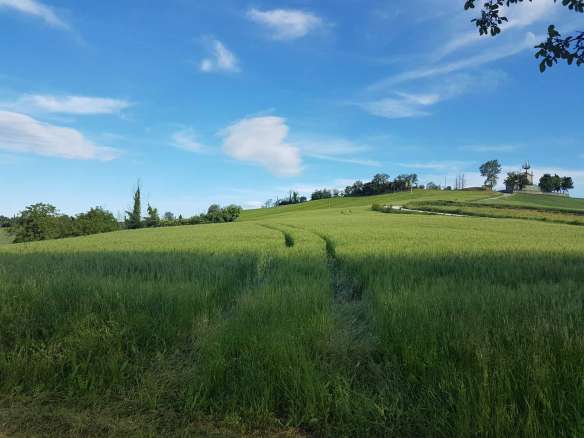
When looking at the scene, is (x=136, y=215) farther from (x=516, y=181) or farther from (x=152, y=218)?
(x=516, y=181)

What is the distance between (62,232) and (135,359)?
91.2 m

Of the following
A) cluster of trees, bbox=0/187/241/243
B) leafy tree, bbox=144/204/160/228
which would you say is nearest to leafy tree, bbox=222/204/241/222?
cluster of trees, bbox=0/187/241/243

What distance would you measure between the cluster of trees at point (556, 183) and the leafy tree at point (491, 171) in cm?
2711

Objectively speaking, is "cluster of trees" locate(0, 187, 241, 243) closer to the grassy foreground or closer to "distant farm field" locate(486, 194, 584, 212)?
"distant farm field" locate(486, 194, 584, 212)

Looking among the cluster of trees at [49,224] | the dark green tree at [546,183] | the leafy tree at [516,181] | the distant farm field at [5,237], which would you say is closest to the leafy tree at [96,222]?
the cluster of trees at [49,224]

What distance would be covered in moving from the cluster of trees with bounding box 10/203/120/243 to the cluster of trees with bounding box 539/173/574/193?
5806 inches

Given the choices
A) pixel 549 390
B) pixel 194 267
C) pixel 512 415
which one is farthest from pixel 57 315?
pixel 549 390

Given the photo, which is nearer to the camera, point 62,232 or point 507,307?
point 507,307

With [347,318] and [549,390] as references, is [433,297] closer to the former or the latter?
[347,318]

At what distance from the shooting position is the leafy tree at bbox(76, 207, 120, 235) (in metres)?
83.3

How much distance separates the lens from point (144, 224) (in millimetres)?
87938

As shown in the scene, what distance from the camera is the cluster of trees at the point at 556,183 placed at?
125 metres

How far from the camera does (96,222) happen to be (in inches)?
3398

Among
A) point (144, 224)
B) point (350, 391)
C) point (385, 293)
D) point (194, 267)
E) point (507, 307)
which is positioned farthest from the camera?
point (144, 224)
